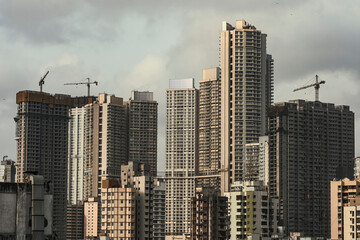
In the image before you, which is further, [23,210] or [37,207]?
[37,207]

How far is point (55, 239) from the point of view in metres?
52.1

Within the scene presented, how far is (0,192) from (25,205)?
1707 mm

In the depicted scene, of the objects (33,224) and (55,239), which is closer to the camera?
(33,224)

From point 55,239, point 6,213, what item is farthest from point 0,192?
point 55,239

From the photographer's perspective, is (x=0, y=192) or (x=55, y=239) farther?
(x=55, y=239)

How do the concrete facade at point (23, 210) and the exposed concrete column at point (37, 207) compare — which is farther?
the exposed concrete column at point (37, 207)

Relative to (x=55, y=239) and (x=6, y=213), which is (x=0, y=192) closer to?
(x=6, y=213)

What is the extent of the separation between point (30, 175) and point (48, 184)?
1.35m

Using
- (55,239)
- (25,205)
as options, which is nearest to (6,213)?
(25,205)

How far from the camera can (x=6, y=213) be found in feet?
159

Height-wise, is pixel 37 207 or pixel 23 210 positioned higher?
pixel 37 207

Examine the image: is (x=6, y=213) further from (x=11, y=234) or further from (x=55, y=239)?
(x=55, y=239)

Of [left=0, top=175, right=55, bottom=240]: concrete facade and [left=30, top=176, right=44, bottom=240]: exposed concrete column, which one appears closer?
[left=0, top=175, right=55, bottom=240]: concrete facade

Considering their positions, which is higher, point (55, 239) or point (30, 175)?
point (30, 175)
